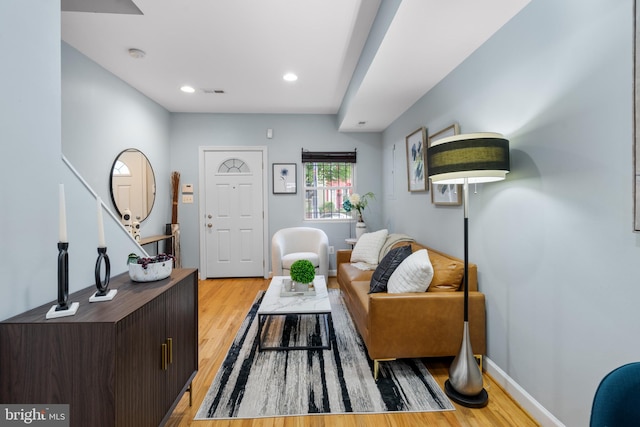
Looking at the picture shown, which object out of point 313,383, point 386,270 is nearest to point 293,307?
point 313,383

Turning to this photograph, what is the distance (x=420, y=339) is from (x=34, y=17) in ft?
8.14

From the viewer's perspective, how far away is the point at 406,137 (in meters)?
3.35

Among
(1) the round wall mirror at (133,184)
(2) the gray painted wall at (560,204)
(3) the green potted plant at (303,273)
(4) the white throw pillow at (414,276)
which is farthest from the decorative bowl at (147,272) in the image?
(1) the round wall mirror at (133,184)

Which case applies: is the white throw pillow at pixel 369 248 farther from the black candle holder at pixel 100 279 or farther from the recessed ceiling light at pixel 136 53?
the recessed ceiling light at pixel 136 53

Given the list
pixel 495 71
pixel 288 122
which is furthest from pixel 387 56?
pixel 288 122

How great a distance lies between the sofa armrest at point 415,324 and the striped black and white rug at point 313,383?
203 mm

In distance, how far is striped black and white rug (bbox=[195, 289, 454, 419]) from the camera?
5.29ft

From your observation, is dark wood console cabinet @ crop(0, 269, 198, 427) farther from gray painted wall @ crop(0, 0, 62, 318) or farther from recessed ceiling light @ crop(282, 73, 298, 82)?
recessed ceiling light @ crop(282, 73, 298, 82)

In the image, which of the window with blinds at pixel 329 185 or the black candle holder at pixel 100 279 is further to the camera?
the window with blinds at pixel 329 185

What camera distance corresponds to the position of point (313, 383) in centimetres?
182

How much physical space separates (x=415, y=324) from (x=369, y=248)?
146 centimetres

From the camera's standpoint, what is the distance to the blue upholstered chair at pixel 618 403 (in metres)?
0.67

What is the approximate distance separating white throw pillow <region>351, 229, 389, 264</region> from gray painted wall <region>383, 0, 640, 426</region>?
1.26m

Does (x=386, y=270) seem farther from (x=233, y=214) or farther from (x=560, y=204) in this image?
(x=233, y=214)
